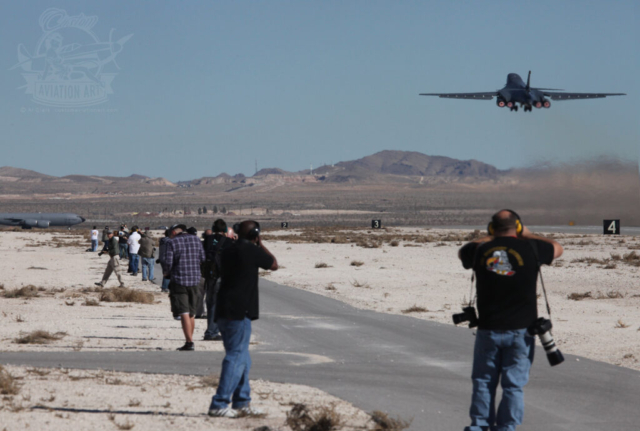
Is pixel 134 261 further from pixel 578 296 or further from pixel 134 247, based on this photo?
pixel 578 296

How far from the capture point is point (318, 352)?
12.6 m

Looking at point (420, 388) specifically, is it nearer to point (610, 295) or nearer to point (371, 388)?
point (371, 388)

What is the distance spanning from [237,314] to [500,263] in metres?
2.69

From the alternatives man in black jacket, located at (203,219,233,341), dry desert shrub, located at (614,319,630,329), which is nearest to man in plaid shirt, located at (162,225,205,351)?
man in black jacket, located at (203,219,233,341)

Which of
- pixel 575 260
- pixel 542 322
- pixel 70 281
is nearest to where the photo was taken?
pixel 542 322

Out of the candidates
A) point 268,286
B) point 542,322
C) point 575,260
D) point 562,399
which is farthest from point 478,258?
point 575,260

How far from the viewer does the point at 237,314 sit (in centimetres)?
765

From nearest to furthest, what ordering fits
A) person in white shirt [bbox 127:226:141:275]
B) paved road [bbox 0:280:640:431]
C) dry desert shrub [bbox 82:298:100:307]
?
paved road [bbox 0:280:640:431] < dry desert shrub [bbox 82:298:100:307] < person in white shirt [bbox 127:226:141:275]

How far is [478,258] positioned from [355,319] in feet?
35.8

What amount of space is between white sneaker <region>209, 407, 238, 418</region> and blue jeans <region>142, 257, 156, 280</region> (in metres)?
19.9

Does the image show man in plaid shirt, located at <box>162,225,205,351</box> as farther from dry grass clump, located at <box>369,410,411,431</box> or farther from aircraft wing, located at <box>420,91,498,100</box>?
aircraft wing, located at <box>420,91,498,100</box>

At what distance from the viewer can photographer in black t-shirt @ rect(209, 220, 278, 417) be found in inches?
302

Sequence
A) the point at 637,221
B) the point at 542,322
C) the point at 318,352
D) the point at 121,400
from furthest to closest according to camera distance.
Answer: the point at 637,221, the point at 318,352, the point at 121,400, the point at 542,322

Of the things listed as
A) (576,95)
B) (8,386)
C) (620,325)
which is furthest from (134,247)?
(576,95)
